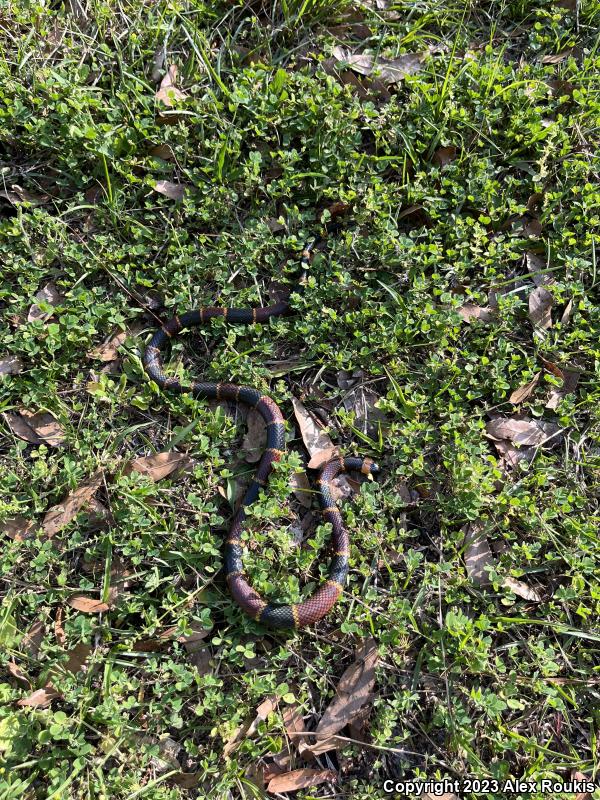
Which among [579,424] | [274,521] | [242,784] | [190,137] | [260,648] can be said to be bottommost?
[242,784]

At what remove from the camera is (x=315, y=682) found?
3.62 metres

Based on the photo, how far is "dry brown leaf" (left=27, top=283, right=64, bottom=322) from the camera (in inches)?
174

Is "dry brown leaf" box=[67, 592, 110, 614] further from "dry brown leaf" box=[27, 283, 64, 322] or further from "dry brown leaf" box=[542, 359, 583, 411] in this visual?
"dry brown leaf" box=[542, 359, 583, 411]

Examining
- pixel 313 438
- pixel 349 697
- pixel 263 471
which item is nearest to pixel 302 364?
pixel 313 438

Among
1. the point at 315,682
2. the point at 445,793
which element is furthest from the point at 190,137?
the point at 445,793

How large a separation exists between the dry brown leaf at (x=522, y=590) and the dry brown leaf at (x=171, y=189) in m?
3.86

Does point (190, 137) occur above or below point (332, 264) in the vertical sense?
above

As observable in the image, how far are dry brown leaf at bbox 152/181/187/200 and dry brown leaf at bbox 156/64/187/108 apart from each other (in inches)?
25.8

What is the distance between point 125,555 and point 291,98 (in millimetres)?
3840

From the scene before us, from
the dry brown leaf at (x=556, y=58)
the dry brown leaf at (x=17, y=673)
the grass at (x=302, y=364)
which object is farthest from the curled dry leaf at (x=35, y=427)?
the dry brown leaf at (x=556, y=58)

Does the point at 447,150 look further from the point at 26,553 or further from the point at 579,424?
the point at 26,553

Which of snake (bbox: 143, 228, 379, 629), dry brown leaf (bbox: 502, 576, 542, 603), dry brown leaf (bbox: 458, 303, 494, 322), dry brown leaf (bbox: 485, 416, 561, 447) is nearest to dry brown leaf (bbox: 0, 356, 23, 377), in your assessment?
snake (bbox: 143, 228, 379, 629)

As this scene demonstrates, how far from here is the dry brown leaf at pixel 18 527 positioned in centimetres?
391

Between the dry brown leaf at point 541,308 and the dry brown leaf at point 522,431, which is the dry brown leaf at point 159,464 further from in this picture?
the dry brown leaf at point 541,308
